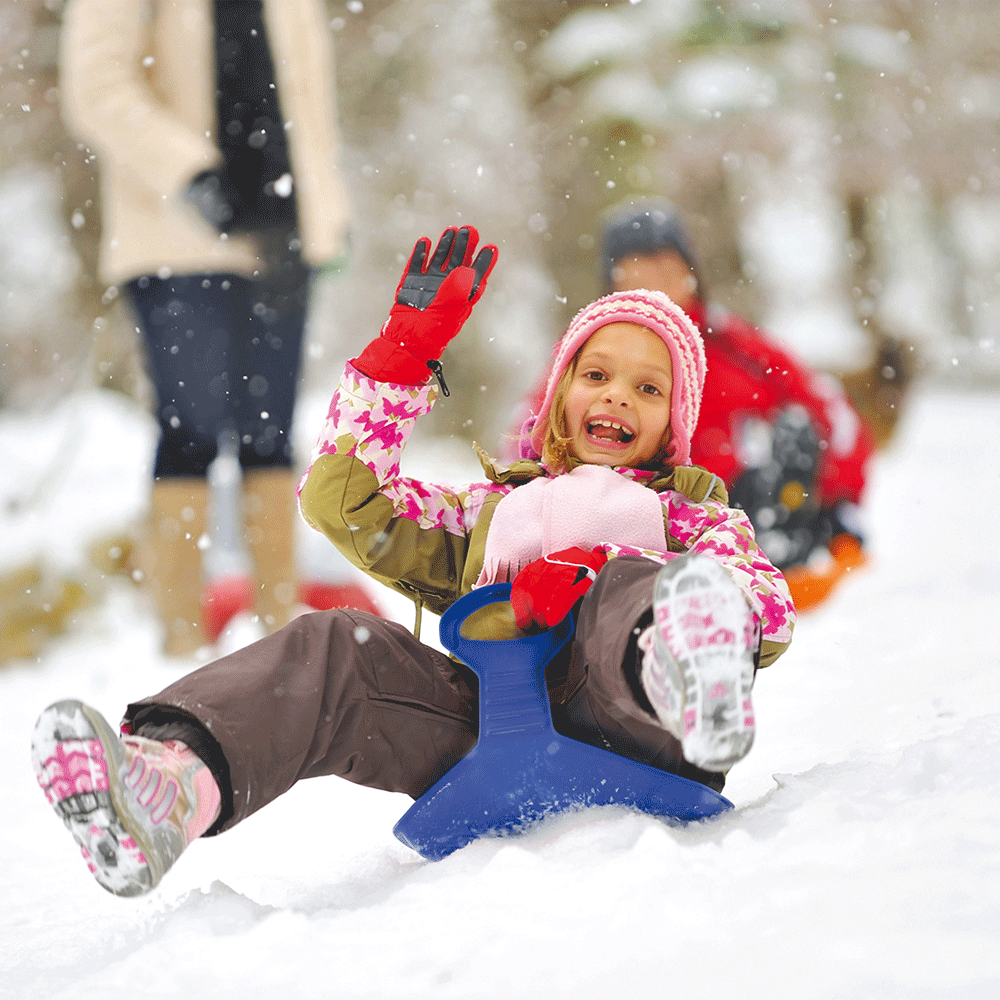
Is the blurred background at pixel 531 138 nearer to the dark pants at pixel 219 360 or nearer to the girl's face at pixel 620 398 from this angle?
the dark pants at pixel 219 360

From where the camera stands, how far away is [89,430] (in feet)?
16.1

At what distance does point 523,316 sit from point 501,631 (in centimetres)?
512

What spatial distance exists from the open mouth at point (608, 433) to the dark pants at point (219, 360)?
1079 mm

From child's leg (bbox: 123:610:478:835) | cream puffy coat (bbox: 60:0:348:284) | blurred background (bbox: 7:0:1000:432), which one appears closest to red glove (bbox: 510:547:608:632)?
child's leg (bbox: 123:610:478:835)

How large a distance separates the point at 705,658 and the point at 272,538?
64.7 inches

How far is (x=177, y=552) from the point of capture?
2.21m

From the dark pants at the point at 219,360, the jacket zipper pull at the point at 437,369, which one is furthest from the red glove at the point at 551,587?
the dark pants at the point at 219,360

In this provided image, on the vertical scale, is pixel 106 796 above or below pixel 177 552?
above

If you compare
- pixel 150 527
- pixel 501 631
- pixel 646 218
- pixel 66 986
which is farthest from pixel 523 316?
pixel 66 986

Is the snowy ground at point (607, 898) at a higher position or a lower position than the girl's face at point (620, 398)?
lower

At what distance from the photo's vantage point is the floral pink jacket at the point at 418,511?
1116 mm

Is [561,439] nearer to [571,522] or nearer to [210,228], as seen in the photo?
[571,522]

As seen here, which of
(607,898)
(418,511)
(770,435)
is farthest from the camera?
(770,435)

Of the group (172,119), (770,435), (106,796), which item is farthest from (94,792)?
(770,435)
